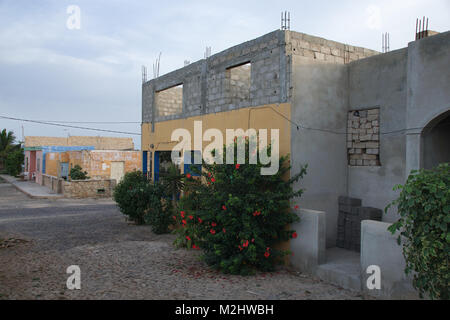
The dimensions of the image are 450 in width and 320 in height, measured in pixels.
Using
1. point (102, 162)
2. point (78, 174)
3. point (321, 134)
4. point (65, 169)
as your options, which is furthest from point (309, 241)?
point (65, 169)

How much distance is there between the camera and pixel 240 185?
693 centimetres

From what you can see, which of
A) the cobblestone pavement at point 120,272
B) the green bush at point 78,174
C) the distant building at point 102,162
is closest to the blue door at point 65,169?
the distant building at point 102,162

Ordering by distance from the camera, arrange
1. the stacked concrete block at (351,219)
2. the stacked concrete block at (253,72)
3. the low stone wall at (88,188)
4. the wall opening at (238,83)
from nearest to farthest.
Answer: the stacked concrete block at (351,219) < the stacked concrete block at (253,72) < the wall opening at (238,83) < the low stone wall at (88,188)

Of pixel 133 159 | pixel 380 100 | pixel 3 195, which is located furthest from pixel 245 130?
pixel 3 195

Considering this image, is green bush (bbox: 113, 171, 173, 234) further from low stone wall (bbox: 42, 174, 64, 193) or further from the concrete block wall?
low stone wall (bbox: 42, 174, 64, 193)

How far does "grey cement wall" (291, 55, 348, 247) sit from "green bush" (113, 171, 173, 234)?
479 centimetres

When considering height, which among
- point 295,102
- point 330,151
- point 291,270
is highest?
point 295,102

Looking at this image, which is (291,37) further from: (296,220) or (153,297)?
(153,297)

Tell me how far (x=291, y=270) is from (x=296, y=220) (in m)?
1.08

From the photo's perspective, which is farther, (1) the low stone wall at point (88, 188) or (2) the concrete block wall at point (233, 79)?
(1) the low stone wall at point (88, 188)

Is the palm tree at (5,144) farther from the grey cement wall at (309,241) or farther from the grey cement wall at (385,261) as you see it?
the grey cement wall at (385,261)

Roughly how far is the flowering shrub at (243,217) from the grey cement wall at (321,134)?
549 millimetres

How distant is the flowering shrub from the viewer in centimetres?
672

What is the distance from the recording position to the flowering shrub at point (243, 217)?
672 centimetres
